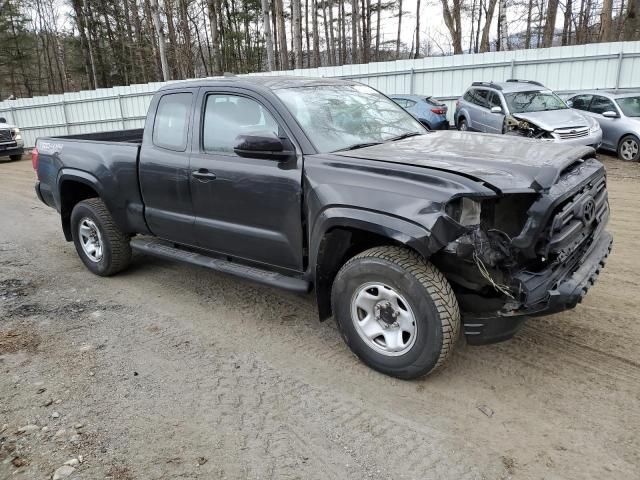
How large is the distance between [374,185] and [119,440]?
6.81 ft

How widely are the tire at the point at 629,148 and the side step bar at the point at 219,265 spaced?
1077 centimetres

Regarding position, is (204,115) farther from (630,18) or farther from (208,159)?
(630,18)

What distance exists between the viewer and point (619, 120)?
11805mm

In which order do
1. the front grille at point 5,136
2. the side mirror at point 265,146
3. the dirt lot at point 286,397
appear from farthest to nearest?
the front grille at point 5,136 → the side mirror at point 265,146 → the dirt lot at point 286,397

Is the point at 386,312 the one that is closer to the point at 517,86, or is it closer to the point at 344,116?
the point at 344,116

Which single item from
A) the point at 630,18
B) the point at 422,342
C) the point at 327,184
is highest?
the point at 630,18

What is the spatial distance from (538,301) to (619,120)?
11013mm

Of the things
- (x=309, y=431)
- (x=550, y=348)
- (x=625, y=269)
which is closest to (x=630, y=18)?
(x=625, y=269)

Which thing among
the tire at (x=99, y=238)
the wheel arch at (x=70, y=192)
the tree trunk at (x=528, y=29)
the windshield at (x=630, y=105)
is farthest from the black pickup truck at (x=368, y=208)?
the tree trunk at (x=528, y=29)

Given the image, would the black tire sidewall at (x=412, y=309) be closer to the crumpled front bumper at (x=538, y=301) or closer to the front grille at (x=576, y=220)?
the crumpled front bumper at (x=538, y=301)

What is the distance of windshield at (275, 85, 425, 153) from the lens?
3764 mm

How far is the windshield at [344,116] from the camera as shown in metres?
3.76

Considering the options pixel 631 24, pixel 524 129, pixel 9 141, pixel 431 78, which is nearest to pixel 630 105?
pixel 524 129

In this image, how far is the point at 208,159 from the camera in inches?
163
